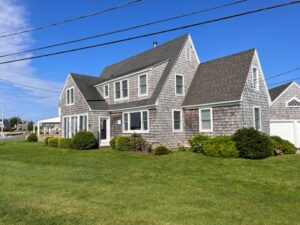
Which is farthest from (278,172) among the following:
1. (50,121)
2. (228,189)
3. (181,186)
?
(50,121)

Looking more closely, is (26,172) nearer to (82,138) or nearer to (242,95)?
(82,138)

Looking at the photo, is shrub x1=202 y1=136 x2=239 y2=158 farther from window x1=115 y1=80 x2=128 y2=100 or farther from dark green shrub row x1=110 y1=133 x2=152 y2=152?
window x1=115 y1=80 x2=128 y2=100

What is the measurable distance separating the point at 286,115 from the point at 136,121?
1166 centimetres

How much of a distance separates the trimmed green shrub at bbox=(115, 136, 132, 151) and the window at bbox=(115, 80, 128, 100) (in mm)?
4080

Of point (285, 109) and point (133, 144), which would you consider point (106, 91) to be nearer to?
point (133, 144)

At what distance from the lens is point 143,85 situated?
22.8 metres

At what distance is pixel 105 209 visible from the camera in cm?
737

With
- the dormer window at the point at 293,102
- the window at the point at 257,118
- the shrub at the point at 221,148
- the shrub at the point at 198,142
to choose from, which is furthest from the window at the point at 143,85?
the dormer window at the point at 293,102

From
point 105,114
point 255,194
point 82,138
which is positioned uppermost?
point 105,114

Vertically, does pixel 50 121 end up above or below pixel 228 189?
above

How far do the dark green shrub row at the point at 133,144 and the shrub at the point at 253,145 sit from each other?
20.7 ft

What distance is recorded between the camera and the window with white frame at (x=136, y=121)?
21891mm

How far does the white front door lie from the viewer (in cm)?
2529

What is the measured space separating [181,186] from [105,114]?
640 inches
